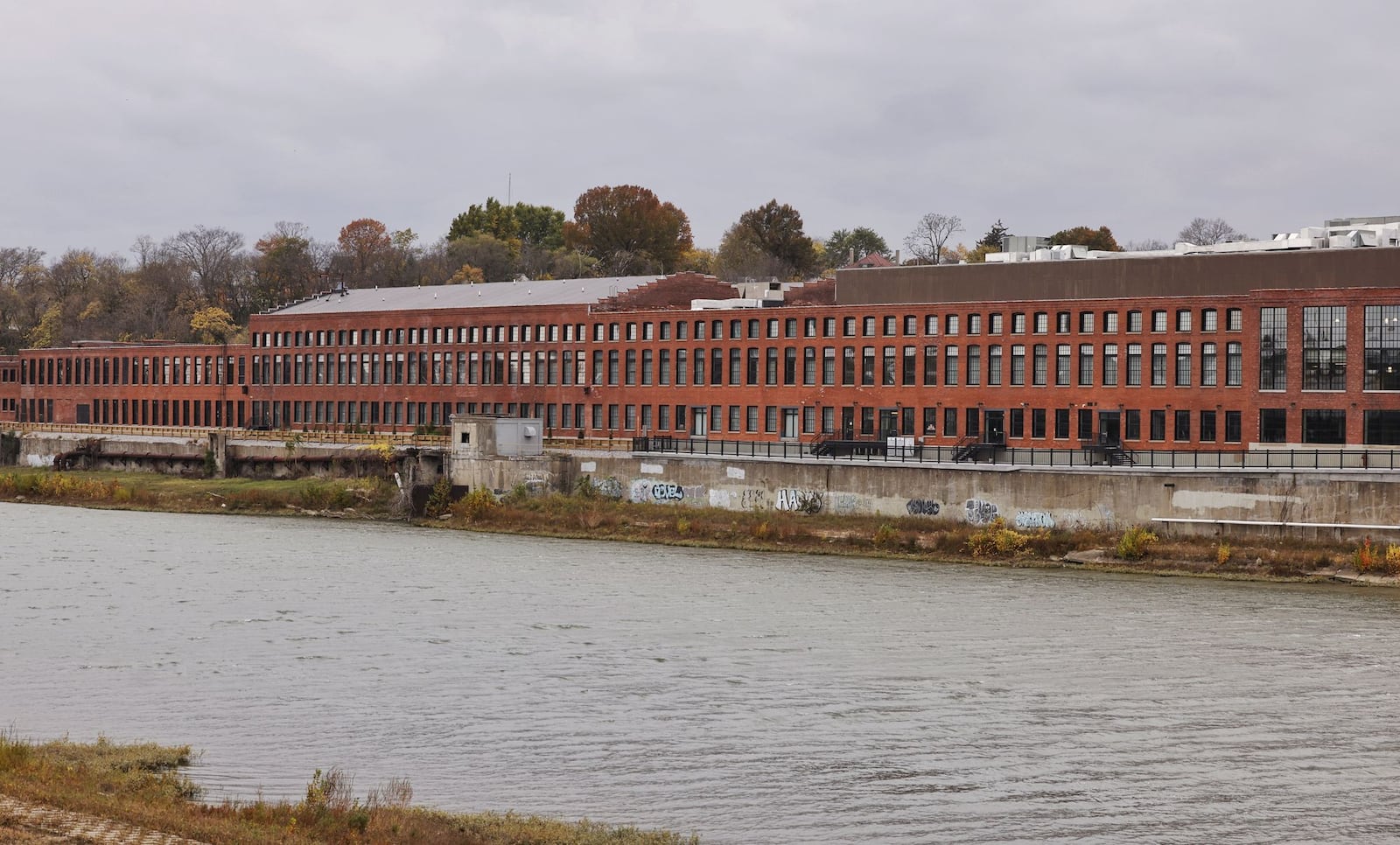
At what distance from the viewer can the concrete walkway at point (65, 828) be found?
24.0 m

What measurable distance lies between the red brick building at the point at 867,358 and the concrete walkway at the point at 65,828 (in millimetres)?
65485

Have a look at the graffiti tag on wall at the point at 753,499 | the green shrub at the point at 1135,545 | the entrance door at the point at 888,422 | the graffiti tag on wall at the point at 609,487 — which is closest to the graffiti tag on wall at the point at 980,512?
the green shrub at the point at 1135,545

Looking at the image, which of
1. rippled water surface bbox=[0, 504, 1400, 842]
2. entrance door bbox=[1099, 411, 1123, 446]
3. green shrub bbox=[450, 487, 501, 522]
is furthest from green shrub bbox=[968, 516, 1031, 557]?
green shrub bbox=[450, 487, 501, 522]

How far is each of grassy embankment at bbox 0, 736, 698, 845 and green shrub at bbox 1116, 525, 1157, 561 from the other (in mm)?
42455

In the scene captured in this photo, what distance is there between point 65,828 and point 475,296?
329 ft

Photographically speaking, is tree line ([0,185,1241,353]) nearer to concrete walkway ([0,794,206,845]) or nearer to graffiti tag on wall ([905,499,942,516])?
graffiti tag on wall ([905,499,942,516])

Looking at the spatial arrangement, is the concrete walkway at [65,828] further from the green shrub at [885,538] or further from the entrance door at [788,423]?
the entrance door at [788,423]

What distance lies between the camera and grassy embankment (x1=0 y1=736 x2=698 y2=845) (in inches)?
1002

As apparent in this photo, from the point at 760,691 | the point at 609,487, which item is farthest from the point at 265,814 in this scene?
the point at 609,487

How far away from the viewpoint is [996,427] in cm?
9188

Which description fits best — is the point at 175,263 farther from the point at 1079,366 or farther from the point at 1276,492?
the point at 1276,492

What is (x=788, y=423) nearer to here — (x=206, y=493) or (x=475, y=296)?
(x=475, y=296)

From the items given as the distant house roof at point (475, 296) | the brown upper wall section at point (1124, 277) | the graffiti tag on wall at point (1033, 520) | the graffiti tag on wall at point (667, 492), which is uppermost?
the distant house roof at point (475, 296)

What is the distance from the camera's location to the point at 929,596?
57688 millimetres
